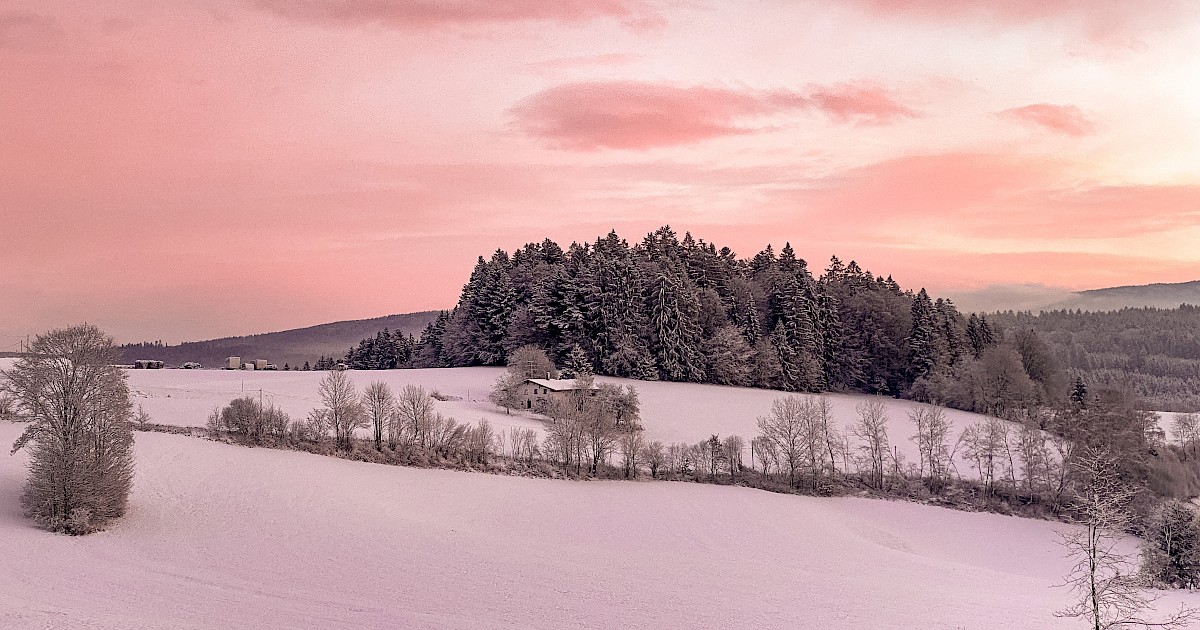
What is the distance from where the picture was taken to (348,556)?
92.6 feet

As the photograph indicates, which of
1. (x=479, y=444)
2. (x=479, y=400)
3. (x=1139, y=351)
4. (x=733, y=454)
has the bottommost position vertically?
(x=733, y=454)

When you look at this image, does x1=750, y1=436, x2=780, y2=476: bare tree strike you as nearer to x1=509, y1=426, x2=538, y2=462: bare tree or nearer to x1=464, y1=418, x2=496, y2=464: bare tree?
x1=509, y1=426, x2=538, y2=462: bare tree

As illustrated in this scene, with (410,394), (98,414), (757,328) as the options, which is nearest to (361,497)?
(98,414)

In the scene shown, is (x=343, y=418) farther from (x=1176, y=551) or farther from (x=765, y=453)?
(x=1176, y=551)

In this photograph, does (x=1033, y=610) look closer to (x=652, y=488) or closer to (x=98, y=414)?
(x=652, y=488)

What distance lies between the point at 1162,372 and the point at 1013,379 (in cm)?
10196

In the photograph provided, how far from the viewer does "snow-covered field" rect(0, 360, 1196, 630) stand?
22328 millimetres

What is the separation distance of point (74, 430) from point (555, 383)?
42806 mm

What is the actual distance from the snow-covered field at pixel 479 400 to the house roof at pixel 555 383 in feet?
9.21

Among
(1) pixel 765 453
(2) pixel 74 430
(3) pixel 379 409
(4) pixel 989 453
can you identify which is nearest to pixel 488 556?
(2) pixel 74 430

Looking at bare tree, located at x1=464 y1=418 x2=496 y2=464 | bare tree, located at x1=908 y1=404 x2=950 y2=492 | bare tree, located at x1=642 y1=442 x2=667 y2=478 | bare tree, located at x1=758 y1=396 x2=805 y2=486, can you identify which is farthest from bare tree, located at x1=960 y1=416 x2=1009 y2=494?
bare tree, located at x1=464 y1=418 x2=496 y2=464

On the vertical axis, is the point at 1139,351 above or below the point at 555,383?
above

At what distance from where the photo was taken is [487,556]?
29.8 metres

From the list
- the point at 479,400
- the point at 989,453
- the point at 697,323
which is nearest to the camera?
the point at 989,453
